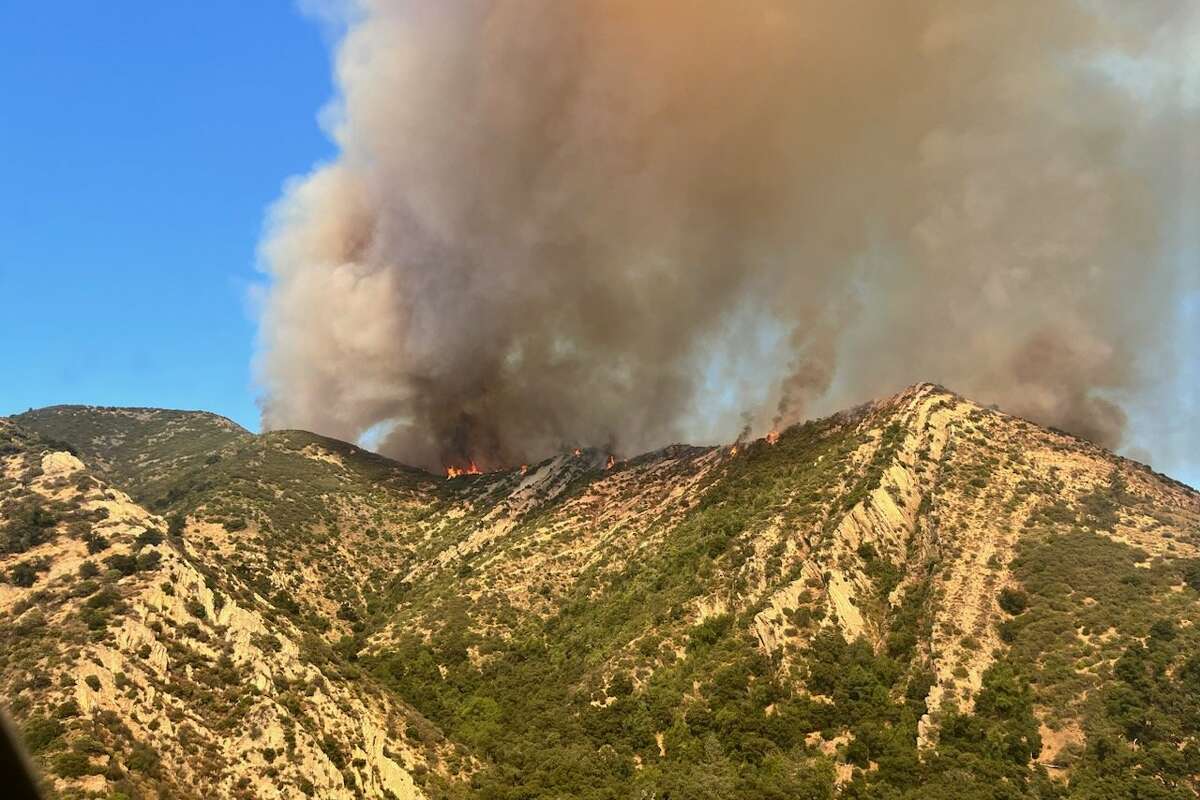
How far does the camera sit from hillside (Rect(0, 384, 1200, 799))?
48.1 m

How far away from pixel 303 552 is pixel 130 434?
64.5 m

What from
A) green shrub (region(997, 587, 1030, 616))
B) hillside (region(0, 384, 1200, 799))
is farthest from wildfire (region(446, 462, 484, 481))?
green shrub (region(997, 587, 1030, 616))

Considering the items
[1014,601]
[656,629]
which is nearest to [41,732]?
[656,629]

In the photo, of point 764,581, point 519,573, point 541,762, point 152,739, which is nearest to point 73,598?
point 152,739

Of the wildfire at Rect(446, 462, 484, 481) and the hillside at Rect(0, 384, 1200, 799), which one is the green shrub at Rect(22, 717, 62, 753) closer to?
the hillside at Rect(0, 384, 1200, 799)

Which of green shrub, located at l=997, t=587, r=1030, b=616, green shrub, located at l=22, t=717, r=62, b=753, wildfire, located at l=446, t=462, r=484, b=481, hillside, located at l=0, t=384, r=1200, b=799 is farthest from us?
wildfire, located at l=446, t=462, r=484, b=481

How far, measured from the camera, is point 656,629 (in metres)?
74.8

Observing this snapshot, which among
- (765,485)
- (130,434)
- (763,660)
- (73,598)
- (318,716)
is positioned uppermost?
(130,434)

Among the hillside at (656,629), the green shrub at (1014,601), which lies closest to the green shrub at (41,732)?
the hillside at (656,629)

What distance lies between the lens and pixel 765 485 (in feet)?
303

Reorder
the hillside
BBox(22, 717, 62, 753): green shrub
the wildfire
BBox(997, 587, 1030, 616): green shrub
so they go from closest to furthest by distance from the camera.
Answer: BBox(22, 717, 62, 753): green shrub < the hillside < BBox(997, 587, 1030, 616): green shrub < the wildfire

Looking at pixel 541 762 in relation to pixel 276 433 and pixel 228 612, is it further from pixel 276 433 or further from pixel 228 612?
pixel 276 433

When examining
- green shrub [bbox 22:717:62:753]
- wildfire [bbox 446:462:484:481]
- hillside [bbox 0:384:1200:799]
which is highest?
wildfire [bbox 446:462:484:481]

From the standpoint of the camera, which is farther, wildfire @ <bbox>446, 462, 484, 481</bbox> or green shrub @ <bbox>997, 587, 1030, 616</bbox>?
wildfire @ <bbox>446, 462, 484, 481</bbox>
